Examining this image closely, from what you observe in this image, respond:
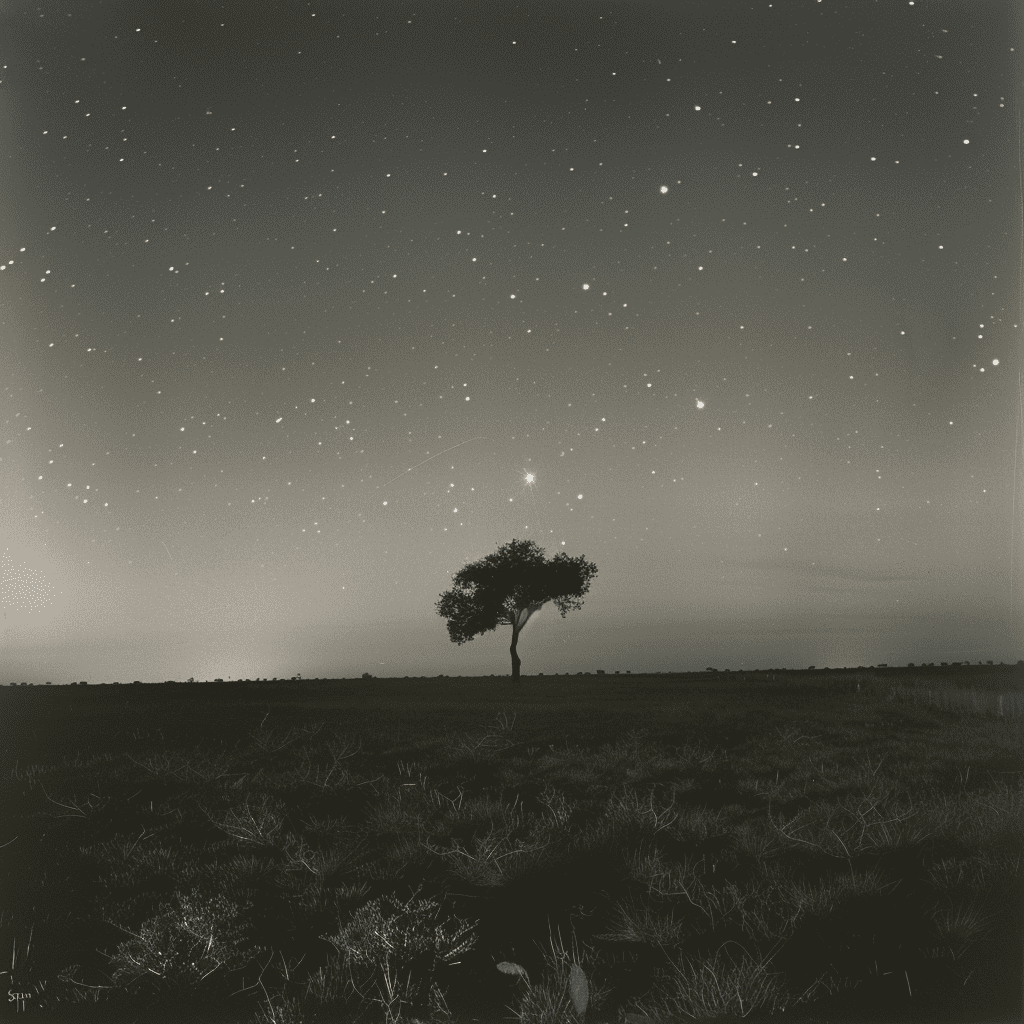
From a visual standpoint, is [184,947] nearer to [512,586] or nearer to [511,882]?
[511,882]

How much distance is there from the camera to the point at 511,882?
569 centimetres

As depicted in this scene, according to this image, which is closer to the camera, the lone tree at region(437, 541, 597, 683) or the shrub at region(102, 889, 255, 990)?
the shrub at region(102, 889, 255, 990)

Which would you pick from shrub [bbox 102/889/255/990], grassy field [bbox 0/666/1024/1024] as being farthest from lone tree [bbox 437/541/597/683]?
shrub [bbox 102/889/255/990]

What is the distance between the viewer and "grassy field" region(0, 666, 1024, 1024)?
4.13m

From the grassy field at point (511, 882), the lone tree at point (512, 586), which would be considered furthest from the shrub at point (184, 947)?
the lone tree at point (512, 586)

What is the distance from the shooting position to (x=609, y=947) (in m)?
4.75

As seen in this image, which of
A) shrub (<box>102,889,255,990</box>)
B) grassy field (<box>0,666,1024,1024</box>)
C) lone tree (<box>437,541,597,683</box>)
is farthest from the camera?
lone tree (<box>437,541,597,683</box>)

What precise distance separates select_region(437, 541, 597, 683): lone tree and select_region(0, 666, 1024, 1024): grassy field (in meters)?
19.3

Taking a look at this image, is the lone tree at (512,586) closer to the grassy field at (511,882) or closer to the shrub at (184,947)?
the grassy field at (511,882)

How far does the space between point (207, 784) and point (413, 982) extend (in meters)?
5.37

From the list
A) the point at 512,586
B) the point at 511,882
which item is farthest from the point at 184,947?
the point at 512,586

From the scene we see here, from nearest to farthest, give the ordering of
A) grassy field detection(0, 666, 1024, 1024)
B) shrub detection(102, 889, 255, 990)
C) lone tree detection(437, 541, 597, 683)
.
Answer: grassy field detection(0, 666, 1024, 1024) → shrub detection(102, 889, 255, 990) → lone tree detection(437, 541, 597, 683)

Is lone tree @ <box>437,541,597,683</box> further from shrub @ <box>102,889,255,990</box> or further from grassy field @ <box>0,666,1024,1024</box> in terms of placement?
shrub @ <box>102,889,255,990</box>

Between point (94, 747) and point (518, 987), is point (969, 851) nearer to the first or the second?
point (518, 987)
